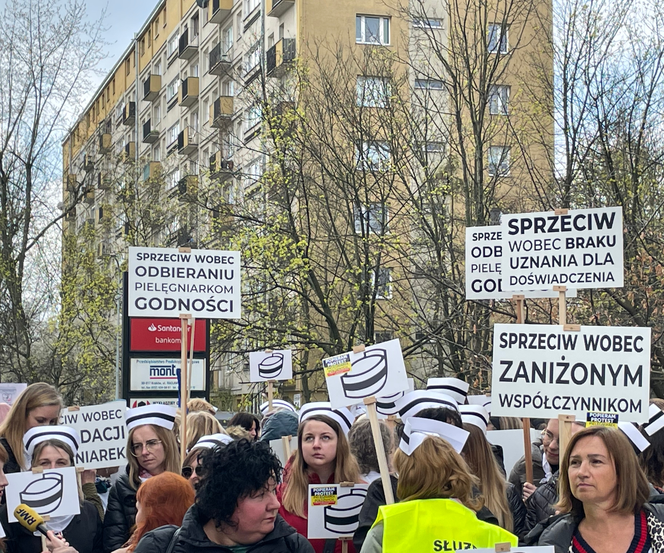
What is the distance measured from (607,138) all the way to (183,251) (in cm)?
1013

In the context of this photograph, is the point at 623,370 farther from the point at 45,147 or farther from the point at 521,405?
the point at 45,147

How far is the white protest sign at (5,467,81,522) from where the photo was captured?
618 centimetres

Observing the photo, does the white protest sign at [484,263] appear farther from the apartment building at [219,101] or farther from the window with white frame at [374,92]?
the window with white frame at [374,92]

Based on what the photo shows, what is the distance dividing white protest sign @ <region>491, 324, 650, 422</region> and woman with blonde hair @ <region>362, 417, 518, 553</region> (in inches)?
81.0

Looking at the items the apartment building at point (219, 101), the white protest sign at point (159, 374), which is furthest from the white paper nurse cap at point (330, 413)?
the apartment building at point (219, 101)

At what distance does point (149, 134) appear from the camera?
6206 cm

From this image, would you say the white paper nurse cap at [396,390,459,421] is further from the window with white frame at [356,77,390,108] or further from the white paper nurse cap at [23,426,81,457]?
the window with white frame at [356,77,390,108]

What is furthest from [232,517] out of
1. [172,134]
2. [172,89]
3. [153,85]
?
[153,85]

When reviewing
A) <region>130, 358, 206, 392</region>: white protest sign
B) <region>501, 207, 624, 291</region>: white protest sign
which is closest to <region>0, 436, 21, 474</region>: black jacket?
<region>501, 207, 624, 291</region>: white protest sign

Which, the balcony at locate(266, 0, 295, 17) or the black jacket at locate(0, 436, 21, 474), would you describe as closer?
the black jacket at locate(0, 436, 21, 474)

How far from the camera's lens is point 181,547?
4.33 metres

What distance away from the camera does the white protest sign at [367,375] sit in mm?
6758

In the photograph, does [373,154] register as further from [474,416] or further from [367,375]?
[474,416]

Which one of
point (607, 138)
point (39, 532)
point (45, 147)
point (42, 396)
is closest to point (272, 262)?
point (607, 138)
